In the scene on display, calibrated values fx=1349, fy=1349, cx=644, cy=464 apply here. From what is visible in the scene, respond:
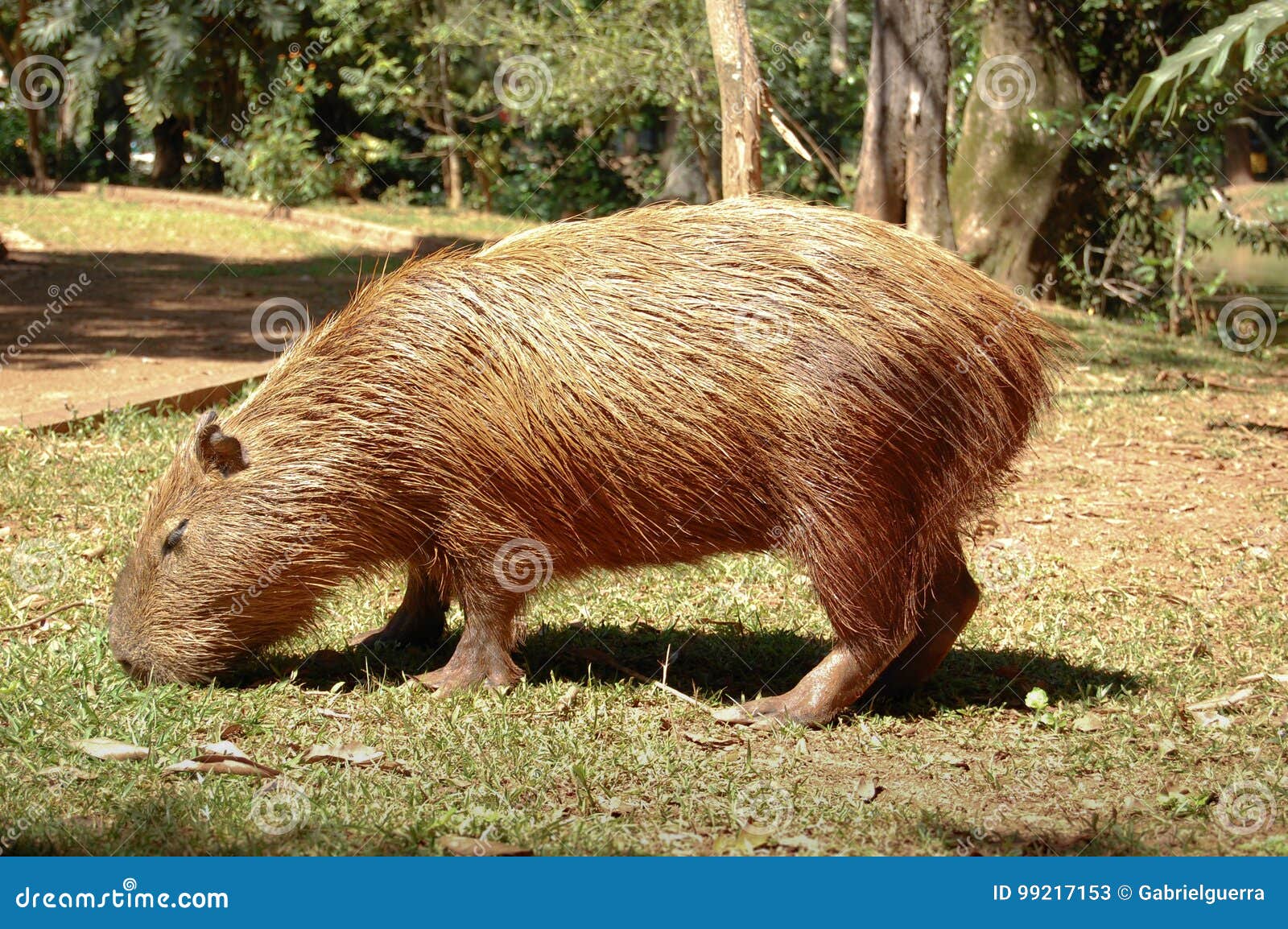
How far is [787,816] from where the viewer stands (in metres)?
3.50

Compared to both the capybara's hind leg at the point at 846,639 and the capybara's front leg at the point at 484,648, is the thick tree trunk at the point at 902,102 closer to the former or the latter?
the capybara's hind leg at the point at 846,639

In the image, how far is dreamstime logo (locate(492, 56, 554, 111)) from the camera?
47.4ft

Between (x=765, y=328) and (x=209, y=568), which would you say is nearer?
(x=765, y=328)

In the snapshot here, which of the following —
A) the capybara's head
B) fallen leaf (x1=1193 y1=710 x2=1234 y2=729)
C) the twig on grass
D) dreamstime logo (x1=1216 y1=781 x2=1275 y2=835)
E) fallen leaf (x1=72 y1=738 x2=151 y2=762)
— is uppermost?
the capybara's head

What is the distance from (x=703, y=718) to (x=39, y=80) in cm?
2041

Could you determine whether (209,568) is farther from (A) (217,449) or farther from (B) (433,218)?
(B) (433,218)

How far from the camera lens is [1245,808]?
11.9 feet

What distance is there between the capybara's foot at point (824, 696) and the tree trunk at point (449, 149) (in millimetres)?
14767

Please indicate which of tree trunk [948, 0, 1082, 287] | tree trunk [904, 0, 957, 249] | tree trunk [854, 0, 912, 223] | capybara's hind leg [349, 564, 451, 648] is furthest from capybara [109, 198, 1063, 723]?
tree trunk [948, 0, 1082, 287]

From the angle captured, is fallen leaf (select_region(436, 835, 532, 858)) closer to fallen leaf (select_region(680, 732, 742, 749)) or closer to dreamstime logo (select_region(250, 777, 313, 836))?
dreamstime logo (select_region(250, 777, 313, 836))

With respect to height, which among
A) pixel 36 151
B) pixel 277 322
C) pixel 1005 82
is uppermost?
pixel 1005 82

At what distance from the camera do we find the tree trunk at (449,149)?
59.7ft
